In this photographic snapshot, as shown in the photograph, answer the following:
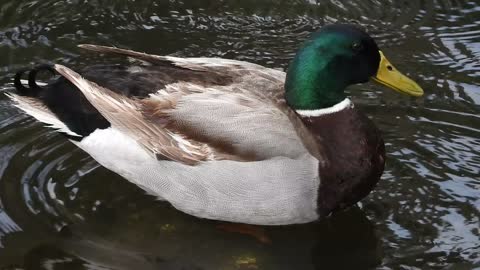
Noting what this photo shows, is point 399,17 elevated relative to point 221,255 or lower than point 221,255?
elevated

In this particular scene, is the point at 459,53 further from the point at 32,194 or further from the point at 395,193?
the point at 32,194

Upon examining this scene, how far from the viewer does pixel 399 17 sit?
754cm

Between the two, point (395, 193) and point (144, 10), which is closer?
point (395, 193)

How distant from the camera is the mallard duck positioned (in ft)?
16.6

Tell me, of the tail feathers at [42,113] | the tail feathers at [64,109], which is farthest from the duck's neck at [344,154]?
the tail feathers at [42,113]

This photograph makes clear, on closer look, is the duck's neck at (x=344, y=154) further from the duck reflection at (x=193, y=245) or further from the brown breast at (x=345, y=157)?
the duck reflection at (x=193, y=245)

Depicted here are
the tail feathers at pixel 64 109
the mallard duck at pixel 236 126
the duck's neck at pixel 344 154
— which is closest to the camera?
the mallard duck at pixel 236 126

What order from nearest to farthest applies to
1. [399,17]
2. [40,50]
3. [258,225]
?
[258,225], [40,50], [399,17]

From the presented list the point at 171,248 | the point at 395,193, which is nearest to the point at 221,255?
the point at 171,248

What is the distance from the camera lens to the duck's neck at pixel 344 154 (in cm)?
515

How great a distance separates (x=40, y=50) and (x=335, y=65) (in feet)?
8.41

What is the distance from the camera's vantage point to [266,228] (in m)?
5.45

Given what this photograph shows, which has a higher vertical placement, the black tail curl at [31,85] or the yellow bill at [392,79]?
the yellow bill at [392,79]

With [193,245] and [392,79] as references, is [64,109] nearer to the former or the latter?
[193,245]
